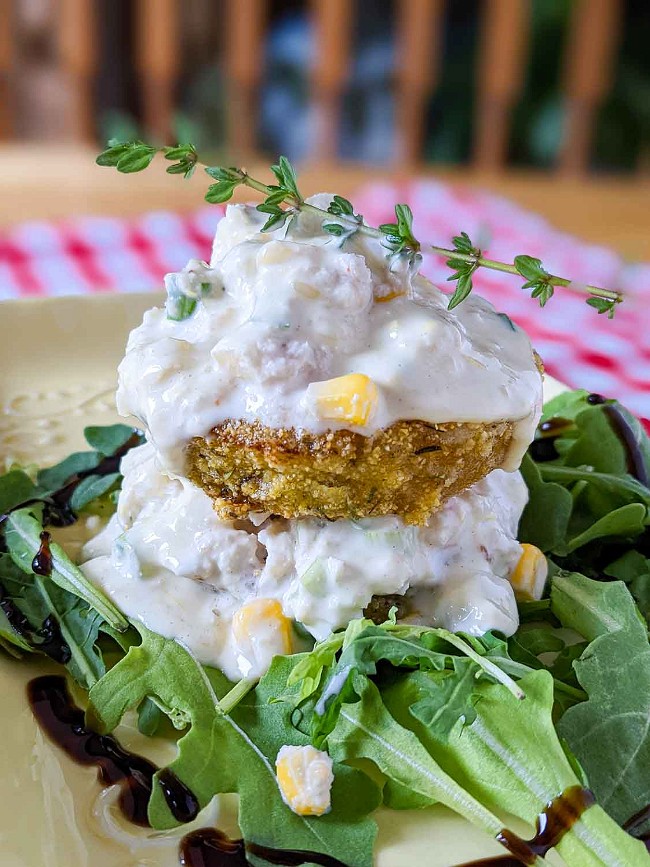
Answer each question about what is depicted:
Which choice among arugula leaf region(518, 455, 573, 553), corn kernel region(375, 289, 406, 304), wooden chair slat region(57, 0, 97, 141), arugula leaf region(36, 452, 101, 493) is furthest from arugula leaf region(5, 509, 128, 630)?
wooden chair slat region(57, 0, 97, 141)

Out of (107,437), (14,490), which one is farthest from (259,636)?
(107,437)

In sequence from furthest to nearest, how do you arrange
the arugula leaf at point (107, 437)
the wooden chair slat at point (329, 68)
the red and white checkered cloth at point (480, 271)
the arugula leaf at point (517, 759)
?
the wooden chair slat at point (329, 68) < the red and white checkered cloth at point (480, 271) < the arugula leaf at point (107, 437) < the arugula leaf at point (517, 759)

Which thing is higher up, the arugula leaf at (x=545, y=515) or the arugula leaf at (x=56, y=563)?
the arugula leaf at (x=56, y=563)

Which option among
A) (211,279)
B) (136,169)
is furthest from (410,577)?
(136,169)

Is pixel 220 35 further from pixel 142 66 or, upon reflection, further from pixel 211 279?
pixel 211 279

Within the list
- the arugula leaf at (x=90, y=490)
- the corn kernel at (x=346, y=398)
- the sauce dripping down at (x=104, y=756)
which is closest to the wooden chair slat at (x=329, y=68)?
the arugula leaf at (x=90, y=490)

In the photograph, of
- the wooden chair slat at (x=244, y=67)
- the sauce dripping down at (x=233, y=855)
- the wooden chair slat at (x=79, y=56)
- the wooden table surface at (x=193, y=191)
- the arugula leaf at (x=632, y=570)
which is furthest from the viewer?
Answer: the wooden chair slat at (x=244, y=67)

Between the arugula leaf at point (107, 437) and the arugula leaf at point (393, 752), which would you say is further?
the arugula leaf at point (107, 437)

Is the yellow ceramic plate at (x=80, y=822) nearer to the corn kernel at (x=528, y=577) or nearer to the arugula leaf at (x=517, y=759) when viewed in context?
the arugula leaf at (x=517, y=759)
